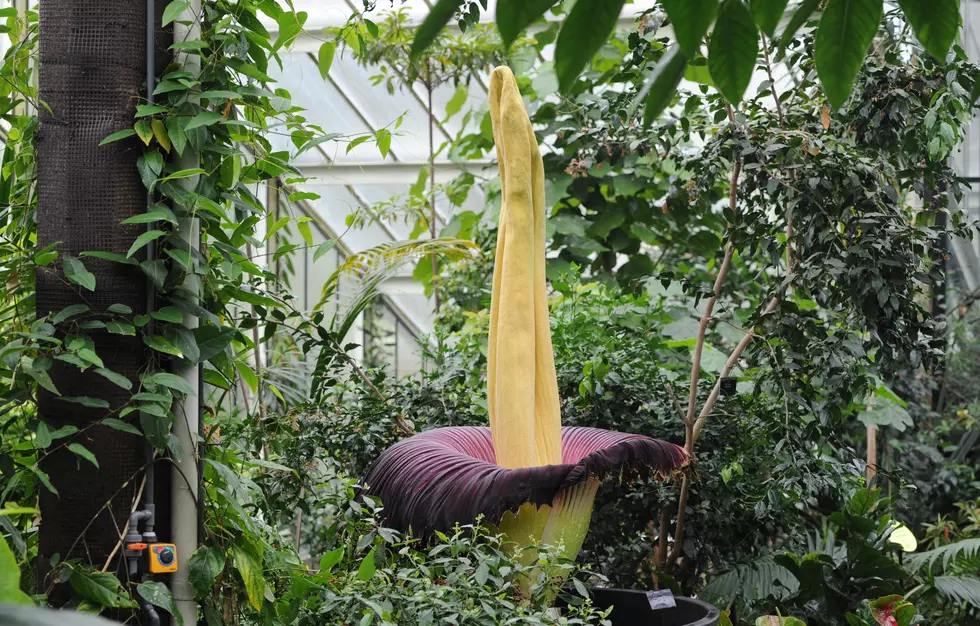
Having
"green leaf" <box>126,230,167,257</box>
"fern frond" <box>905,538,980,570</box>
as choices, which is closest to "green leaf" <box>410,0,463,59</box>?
"green leaf" <box>126,230,167,257</box>

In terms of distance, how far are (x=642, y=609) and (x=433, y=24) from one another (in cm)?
223

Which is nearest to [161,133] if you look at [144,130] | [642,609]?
[144,130]

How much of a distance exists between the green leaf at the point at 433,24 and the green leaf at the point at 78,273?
113 cm

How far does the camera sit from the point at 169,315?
5.61 feet

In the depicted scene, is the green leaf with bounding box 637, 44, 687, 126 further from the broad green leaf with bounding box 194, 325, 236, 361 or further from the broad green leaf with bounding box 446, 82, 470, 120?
the broad green leaf with bounding box 446, 82, 470, 120

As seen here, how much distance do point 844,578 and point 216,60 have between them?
103 inches

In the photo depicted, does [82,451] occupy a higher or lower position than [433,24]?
lower

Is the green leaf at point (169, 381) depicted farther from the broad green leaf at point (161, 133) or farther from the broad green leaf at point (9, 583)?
the broad green leaf at point (9, 583)

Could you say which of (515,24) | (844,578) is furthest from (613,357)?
(515,24)

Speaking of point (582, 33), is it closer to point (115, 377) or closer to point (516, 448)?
point (115, 377)

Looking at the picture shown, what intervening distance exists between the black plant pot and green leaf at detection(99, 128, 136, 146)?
1.65m

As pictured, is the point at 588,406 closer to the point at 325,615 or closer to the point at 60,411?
the point at 325,615

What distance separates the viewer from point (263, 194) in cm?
625

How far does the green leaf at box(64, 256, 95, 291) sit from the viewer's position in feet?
5.25
